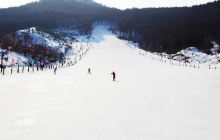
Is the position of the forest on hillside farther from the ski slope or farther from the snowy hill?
the ski slope

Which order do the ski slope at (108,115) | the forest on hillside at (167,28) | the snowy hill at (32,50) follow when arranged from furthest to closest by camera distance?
the forest on hillside at (167,28), the snowy hill at (32,50), the ski slope at (108,115)

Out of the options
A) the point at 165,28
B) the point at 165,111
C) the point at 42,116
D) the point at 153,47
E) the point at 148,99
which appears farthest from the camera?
the point at 165,28

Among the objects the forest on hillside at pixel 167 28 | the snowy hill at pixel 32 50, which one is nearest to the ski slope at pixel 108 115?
the snowy hill at pixel 32 50

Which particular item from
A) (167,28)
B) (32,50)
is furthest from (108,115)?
(167,28)

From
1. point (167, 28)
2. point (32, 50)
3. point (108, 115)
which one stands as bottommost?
point (108, 115)

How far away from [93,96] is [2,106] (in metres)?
6.86

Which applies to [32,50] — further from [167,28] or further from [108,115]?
[167,28]

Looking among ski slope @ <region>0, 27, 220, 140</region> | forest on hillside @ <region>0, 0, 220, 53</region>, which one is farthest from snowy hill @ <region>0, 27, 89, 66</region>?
forest on hillside @ <region>0, 0, 220, 53</region>

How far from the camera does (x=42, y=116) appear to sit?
15977 millimetres

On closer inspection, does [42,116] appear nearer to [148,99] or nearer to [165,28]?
[148,99]

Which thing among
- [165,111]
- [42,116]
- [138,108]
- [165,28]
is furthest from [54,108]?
[165,28]

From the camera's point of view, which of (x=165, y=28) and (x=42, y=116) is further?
(x=165, y=28)

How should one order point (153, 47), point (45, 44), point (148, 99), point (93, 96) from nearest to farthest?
1. point (148, 99)
2. point (93, 96)
3. point (45, 44)
4. point (153, 47)

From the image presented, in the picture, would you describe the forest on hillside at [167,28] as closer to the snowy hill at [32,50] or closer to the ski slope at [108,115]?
the snowy hill at [32,50]
